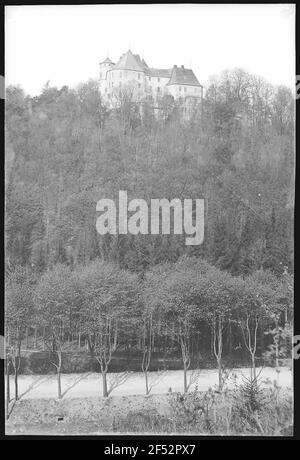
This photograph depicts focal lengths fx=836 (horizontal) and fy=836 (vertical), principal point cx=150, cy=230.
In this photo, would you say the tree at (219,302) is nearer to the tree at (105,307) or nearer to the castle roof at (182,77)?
the tree at (105,307)

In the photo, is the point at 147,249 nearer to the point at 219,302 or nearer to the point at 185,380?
the point at 219,302

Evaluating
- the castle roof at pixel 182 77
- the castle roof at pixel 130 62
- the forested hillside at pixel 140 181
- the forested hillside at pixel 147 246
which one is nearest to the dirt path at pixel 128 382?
the forested hillside at pixel 147 246

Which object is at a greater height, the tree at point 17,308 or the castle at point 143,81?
the castle at point 143,81

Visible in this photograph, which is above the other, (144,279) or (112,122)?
(112,122)

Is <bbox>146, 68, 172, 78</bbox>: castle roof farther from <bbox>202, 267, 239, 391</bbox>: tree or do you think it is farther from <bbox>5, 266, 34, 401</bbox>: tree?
<bbox>5, 266, 34, 401</bbox>: tree

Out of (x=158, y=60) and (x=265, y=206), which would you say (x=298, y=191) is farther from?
(x=158, y=60)

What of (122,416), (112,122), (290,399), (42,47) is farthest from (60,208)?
(290,399)

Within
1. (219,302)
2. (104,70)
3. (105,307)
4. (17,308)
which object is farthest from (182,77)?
(17,308)
